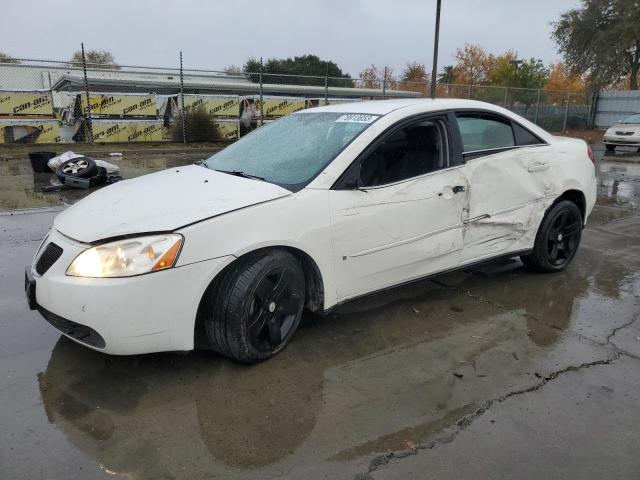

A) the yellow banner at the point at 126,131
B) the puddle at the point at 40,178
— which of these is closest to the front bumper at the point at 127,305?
the puddle at the point at 40,178

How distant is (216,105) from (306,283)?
53.1 feet

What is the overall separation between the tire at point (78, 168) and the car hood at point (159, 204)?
6.00 meters

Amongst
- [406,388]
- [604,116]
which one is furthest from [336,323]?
[604,116]

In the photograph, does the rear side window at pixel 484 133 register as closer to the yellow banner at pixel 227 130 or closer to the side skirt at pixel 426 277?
the side skirt at pixel 426 277

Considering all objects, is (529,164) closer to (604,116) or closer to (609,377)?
(609,377)

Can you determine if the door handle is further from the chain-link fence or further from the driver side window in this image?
the chain-link fence

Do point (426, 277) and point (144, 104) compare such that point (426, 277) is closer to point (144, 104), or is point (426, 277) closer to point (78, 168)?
point (78, 168)

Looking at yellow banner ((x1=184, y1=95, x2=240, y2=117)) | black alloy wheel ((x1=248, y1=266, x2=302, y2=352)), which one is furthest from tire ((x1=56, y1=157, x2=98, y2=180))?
yellow banner ((x1=184, y1=95, x2=240, y2=117))

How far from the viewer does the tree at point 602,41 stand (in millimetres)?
30688

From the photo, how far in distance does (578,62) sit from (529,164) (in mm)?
34238

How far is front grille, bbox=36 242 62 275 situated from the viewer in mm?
2920

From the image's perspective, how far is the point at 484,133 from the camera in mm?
4246

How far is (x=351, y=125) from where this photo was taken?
371 cm

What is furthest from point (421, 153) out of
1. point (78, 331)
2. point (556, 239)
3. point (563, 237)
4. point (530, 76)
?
point (530, 76)
